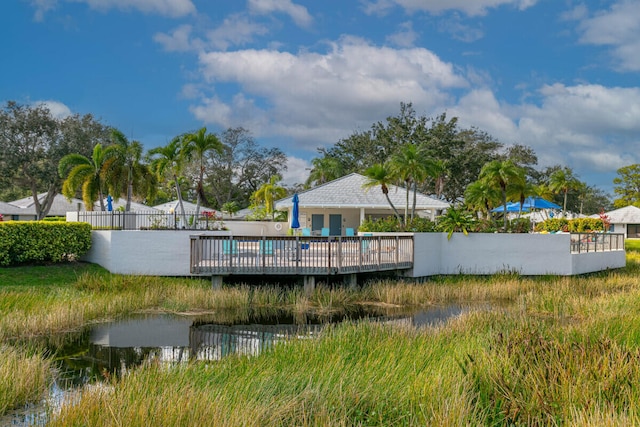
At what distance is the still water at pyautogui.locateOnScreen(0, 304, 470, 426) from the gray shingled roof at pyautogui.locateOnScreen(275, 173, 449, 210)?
617 inches

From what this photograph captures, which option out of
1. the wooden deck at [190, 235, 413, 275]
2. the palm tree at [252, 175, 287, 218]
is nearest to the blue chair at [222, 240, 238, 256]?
the wooden deck at [190, 235, 413, 275]

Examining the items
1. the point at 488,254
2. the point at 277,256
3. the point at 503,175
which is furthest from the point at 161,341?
the point at 503,175

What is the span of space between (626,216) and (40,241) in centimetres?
5380

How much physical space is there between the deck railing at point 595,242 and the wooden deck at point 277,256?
10.4m

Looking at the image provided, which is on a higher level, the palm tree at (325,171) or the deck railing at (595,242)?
the palm tree at (325,171)

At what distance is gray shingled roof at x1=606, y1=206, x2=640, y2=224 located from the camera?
54.4 m

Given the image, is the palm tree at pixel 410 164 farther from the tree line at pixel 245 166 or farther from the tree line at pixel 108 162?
the tree line at pixel 108 162

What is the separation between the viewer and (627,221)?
179 ft

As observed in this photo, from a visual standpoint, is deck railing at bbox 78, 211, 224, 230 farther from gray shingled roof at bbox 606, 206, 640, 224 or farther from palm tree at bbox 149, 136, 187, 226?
gray shingled roof at bbox 606, 206, 640, 224

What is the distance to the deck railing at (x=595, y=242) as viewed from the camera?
23125mm

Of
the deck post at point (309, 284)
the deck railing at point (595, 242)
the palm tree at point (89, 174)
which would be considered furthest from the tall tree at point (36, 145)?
the deck railing at point (595, 242)

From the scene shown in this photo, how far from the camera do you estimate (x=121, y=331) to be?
13.2 metres

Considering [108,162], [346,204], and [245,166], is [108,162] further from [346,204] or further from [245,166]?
[245,166]

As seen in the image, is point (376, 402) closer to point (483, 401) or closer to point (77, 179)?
point (483, 401)
